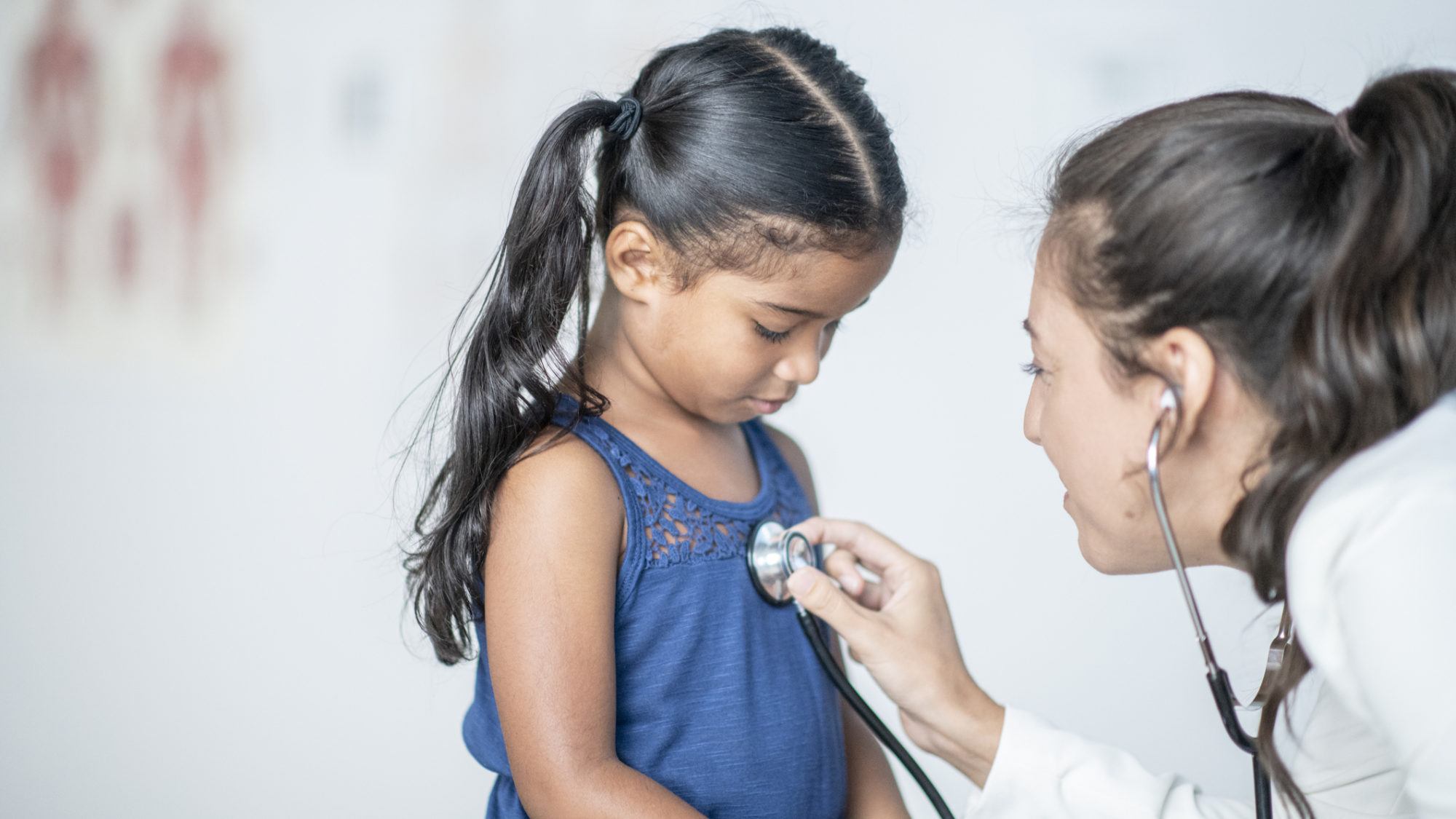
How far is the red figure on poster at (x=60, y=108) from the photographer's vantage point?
1664mm

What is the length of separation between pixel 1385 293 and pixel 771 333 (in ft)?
1.77

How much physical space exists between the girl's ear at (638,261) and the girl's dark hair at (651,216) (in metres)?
0.01

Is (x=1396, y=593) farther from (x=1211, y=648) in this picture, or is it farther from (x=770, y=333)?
(x=770, y=333)

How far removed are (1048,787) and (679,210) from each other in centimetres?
65

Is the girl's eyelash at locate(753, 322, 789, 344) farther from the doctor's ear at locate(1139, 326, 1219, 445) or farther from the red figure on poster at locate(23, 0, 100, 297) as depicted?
the red figure on poster at locate(23, 0, 100, 297)

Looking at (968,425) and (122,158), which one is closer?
(122,158)

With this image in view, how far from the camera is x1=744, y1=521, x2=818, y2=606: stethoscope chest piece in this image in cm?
111

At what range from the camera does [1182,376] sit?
811mm

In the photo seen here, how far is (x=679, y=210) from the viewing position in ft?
3.56

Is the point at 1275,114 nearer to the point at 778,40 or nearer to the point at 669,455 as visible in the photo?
the point at 778,40

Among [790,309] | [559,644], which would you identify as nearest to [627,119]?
[790,309]

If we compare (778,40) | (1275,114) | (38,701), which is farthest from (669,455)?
(38,701)

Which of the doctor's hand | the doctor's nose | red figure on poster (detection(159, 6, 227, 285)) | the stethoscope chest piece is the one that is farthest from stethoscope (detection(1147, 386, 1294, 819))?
red figure on poster (detection(159, 6, 227, 285))

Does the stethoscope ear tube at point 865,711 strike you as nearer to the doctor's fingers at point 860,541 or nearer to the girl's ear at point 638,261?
the doctor's fingers at point 860,541
